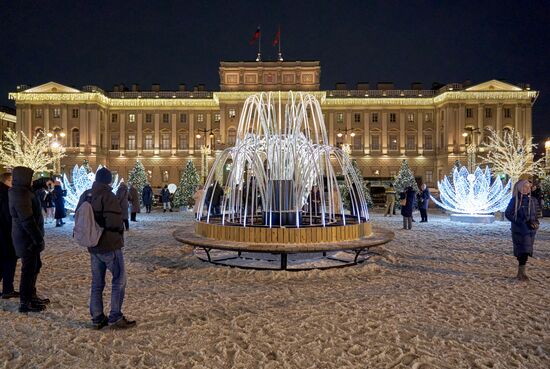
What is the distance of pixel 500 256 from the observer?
31.6 ft

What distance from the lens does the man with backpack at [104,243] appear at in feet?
15.7

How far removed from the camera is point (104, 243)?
479 cm

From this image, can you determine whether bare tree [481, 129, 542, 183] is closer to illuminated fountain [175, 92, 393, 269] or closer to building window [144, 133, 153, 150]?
illuminated fountain [175, 92, 393, 269]

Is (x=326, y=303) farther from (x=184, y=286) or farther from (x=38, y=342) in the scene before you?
(x=38, y=342)

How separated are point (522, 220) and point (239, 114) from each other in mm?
47565

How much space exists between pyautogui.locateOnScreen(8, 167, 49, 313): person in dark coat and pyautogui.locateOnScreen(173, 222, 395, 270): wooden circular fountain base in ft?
9.34

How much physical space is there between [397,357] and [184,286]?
368 cm

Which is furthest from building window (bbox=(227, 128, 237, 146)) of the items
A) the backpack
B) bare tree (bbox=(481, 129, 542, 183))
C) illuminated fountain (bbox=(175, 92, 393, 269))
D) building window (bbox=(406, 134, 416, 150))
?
the backpack

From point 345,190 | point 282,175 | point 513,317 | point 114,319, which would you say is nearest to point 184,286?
point 114,319

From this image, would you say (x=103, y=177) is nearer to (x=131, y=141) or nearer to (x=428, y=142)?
(x=131, y=141)

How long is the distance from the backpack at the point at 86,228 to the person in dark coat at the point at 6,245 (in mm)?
1878

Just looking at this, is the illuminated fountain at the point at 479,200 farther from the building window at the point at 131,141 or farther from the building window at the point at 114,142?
the building window at the point at 114,142

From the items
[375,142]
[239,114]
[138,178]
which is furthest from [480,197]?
[375,142]

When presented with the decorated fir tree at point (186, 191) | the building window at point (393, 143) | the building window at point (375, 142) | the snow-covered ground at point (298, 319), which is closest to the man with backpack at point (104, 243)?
the snow-covered ground at point (298, 319)
